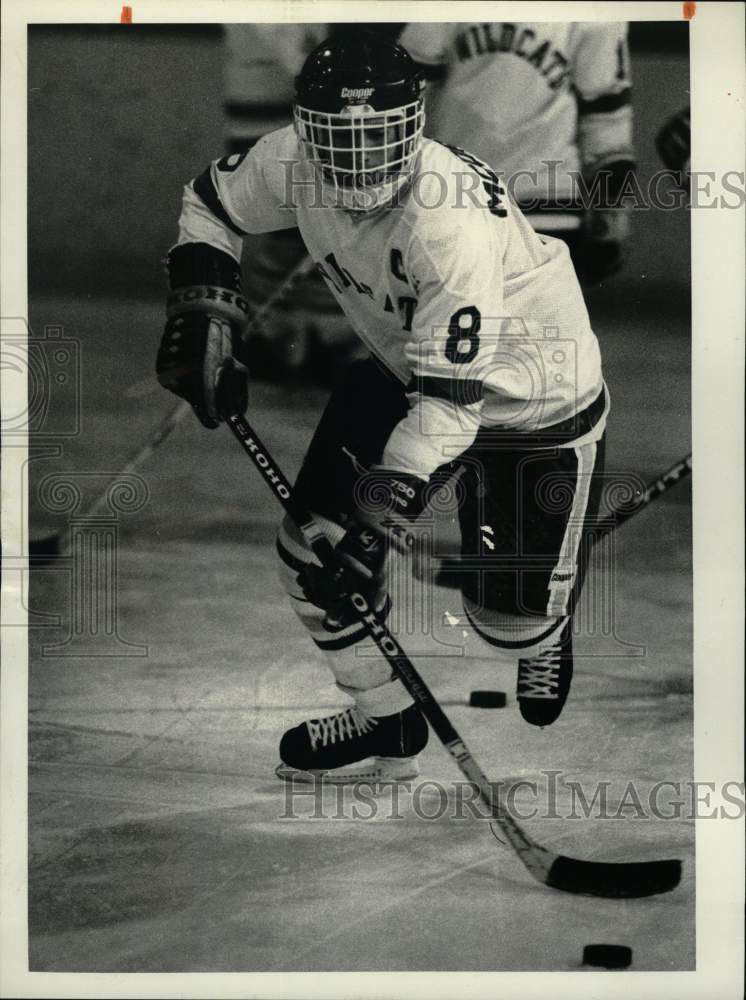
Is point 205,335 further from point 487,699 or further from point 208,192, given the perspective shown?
point 487,699

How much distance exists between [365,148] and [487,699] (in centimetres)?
126

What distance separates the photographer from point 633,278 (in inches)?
99.7

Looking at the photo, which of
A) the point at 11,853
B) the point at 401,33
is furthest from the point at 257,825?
the point at 401,33

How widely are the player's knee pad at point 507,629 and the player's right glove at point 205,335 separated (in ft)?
2.34

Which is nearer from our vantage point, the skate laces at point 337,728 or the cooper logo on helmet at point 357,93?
the cooper logo on helmet at point 357,93

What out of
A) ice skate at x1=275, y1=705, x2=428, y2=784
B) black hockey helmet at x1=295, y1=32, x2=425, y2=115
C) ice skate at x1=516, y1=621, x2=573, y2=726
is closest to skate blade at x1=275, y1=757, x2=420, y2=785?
ice skate at x1=275, y1=705, x2=428, y2=784

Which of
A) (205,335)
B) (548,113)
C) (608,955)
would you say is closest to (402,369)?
(205,335)

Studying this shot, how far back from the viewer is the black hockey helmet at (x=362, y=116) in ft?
8.00

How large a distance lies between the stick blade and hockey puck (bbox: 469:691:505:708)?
1.23ft

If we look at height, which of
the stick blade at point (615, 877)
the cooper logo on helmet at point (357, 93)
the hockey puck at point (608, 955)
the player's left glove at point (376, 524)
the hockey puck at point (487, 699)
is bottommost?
the hockey puck at point (608, 955)

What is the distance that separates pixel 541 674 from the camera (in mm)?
2533

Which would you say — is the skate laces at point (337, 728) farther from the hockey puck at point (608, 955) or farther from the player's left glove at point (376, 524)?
the hockey puck at point (608, 955)

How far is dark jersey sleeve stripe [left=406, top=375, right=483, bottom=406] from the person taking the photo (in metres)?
2.47

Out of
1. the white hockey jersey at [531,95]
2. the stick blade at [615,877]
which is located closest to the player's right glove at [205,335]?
the white hockey jersey at [531,95]
